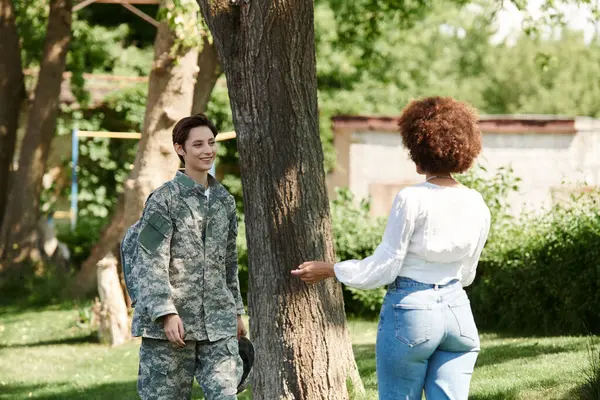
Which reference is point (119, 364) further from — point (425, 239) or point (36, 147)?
point (36, 147)

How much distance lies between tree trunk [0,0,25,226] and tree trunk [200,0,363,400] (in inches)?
539

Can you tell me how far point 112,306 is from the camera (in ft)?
42.3

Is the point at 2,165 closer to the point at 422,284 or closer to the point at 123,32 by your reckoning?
the point at 123,32

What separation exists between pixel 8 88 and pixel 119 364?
9.86m

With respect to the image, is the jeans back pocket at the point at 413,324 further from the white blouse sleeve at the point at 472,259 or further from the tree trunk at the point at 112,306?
the tree trunk at the point at 112,306

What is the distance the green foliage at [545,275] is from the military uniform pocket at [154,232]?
6992mm

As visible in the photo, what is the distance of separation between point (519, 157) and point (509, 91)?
35274 millimetres

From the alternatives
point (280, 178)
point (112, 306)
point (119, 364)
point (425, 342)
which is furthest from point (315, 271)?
point (112, 306)

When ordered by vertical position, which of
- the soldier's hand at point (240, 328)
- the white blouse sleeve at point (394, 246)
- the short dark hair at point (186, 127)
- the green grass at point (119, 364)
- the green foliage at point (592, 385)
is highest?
the short dark hair at point (186, 127)

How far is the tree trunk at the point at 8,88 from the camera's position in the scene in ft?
62.0

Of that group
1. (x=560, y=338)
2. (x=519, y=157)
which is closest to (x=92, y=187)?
(x=519, y=157)

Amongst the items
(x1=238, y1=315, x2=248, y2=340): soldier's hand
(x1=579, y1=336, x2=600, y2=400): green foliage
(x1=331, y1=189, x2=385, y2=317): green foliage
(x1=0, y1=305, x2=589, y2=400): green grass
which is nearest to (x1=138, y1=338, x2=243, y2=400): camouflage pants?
(x1=238, y1=315, x2=248, y2=340): soldier's hand

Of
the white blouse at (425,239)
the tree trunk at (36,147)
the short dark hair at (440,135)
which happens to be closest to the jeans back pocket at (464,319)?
the white blouse at (425,239)

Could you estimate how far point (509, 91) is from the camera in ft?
190
